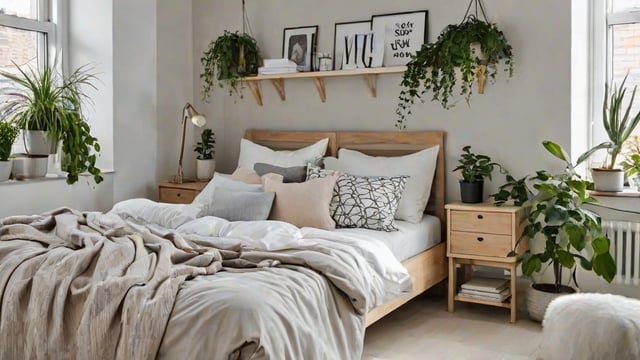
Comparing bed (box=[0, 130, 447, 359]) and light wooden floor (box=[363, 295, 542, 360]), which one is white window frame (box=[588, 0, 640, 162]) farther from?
bed (box=[0, 130, 447, 359])

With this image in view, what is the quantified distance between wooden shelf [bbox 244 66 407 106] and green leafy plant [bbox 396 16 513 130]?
0.49 feet

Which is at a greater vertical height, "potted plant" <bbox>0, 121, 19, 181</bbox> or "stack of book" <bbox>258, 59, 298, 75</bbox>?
"stack of book" <bbox>258, 59, 298, 75</bbox>

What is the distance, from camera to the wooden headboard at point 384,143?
431 cm

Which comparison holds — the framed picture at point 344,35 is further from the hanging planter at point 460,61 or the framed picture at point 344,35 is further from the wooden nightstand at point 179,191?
the wooden nightstand at point 179,191

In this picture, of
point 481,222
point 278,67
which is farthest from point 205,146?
point 481,222

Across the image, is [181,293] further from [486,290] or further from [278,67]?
[278,67]

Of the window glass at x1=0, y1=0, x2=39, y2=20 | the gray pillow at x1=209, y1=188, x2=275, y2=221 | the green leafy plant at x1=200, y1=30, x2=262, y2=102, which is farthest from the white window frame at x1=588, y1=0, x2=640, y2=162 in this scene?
the window glass at x1=0, y1=0, x2=39, y2=20

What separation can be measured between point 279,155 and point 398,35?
1147 millimetres

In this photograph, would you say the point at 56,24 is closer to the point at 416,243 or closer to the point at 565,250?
the point at 416,243

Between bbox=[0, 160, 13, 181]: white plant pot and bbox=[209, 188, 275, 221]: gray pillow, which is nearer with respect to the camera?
bbox=[209, 188, 275, 221]: gray pillow

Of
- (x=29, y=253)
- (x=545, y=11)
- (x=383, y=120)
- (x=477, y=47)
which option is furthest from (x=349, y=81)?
(x=29, y=253)

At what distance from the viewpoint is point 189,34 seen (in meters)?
5.35

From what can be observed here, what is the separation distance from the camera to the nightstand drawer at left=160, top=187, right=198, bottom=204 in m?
4.80

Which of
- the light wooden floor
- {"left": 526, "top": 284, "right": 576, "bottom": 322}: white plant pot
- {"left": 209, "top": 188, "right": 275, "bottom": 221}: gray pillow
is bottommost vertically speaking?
the light wooden floor
